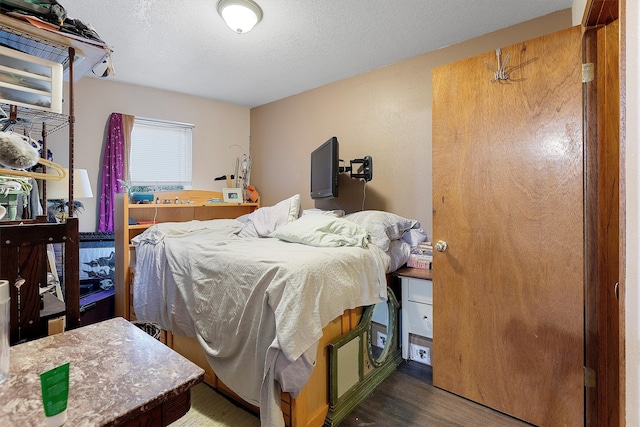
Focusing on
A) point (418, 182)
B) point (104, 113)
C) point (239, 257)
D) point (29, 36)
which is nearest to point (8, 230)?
point (29, 36)

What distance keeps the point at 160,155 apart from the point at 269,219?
1.66 meters

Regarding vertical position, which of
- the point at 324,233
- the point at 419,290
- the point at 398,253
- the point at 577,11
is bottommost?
the point at 419,290

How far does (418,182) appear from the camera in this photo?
249cm

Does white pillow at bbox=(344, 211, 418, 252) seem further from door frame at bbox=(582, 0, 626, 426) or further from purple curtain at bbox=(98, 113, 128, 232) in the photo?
purple curtain at bbox=(98, 113, 128, 232)

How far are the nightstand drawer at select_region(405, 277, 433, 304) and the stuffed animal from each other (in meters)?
1.96

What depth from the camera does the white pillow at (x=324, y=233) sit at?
187 centimetres

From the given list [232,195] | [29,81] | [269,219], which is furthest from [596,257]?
[232,195]

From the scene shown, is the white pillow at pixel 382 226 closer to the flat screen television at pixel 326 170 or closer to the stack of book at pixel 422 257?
the stack of book at pixel 422 257

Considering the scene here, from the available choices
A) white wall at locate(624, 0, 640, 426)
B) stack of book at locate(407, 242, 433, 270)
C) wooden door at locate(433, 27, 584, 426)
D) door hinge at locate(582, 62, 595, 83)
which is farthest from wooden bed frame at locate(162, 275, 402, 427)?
door hinge at locate(582, 62, 595, 83)

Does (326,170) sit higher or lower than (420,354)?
higher

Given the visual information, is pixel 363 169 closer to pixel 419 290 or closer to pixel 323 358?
pixel 419 290

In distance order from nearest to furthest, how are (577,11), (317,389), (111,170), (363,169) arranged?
(317,389), (577,11), (363,169), (111,170)

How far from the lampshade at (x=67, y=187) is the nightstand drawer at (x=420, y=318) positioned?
249 cm

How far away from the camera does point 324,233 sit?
1.95m
